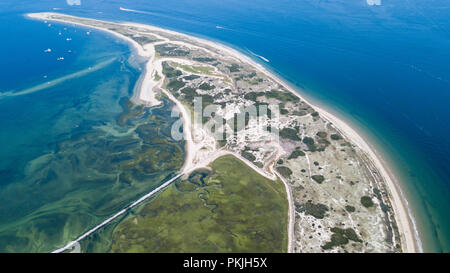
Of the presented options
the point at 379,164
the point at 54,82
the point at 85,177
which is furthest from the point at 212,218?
the point at 54,82

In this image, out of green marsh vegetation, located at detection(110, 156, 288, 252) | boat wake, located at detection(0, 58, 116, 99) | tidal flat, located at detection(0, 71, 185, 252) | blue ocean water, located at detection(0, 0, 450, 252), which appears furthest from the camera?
boat wake, located at detection(0, 58, 116, 99)

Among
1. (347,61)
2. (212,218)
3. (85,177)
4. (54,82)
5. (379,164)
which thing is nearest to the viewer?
(212,218)

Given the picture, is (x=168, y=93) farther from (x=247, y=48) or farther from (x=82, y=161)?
(x=247, y=48)

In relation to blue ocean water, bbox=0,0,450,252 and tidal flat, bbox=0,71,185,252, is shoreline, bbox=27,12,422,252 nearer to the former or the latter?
blue ocean water, bbox=0,0,450,252

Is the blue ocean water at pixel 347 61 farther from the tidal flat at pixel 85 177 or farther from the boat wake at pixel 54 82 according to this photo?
the tidal flat at pixel 85 177

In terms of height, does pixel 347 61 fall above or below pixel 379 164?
above

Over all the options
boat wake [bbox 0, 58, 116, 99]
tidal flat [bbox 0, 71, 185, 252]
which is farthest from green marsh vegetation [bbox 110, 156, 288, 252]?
boat wake [bbox 0, 58, 116, 99]

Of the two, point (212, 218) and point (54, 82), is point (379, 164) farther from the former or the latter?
point (54, 82)
